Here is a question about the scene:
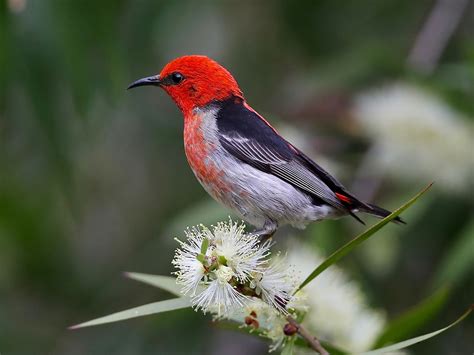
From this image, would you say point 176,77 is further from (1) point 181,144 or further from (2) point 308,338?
(1) point 181,144

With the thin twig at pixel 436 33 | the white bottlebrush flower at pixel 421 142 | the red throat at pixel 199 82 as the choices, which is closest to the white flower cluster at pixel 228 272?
the red throat at pixel 199 82

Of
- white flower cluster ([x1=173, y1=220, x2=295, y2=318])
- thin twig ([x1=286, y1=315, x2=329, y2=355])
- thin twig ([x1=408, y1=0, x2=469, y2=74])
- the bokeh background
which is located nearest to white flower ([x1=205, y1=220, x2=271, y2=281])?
white flower cluster ([x1=173, y1=220, x2=295, y2=318])

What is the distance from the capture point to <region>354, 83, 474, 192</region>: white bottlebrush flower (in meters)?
5.51

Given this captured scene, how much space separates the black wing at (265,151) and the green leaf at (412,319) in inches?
23.2

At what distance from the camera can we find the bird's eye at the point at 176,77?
3.79 meters

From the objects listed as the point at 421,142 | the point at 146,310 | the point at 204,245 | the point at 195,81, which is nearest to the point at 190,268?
the point at 204,245

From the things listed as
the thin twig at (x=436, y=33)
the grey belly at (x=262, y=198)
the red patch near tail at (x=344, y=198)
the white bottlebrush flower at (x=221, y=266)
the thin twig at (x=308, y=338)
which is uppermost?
the thin twig at (x=436, y=33)

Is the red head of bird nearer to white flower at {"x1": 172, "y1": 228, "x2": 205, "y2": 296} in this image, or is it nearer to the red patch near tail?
the red patch near tail

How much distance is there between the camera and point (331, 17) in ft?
25.3

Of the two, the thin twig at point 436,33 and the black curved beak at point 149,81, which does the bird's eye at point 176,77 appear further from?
the thin twig at point 436,33

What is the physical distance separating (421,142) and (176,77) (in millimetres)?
2298

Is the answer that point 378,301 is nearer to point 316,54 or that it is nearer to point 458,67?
point 458,67

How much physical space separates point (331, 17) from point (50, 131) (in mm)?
3576

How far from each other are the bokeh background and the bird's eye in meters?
0.99
